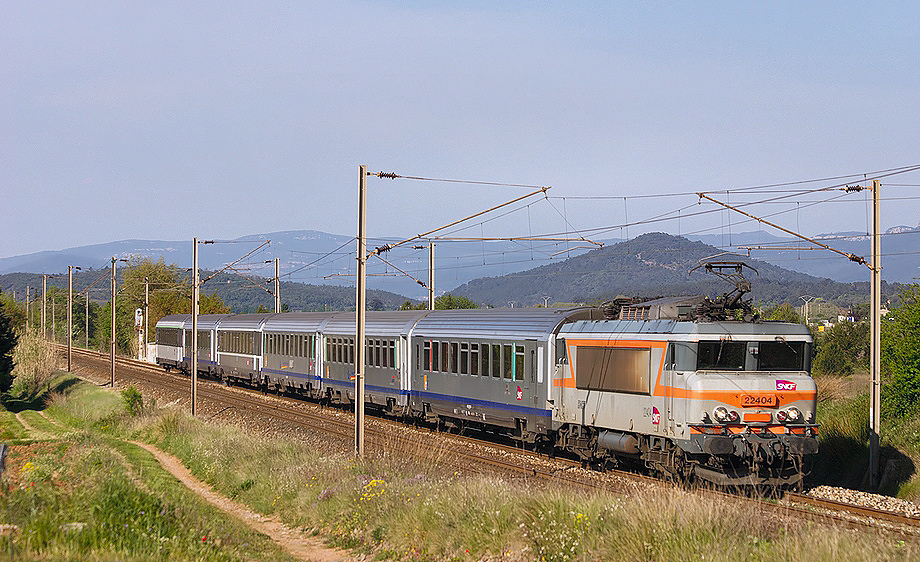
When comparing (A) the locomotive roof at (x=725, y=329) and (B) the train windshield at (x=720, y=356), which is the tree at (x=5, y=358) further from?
(B) the train windshield at (x=720, y=356)

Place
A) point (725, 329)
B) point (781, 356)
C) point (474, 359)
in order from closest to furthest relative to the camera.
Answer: point (725, 329)
point (781, 356)
point (474, 359)

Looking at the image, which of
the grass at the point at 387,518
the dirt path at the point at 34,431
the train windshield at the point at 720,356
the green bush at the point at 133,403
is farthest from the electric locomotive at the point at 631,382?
the dirt path at the point at 34,431

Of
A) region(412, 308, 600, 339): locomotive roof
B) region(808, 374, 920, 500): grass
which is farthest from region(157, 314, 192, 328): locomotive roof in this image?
region(808, 374, 920, 500): grass

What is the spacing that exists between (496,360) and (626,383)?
616cm

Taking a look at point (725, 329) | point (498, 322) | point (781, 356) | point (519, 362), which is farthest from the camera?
point (498, 322)

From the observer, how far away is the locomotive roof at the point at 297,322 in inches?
1487

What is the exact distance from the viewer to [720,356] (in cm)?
1677

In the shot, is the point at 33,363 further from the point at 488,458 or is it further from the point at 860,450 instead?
the point at 860,450

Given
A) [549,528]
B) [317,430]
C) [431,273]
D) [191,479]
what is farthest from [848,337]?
[549,528]

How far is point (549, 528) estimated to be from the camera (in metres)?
11.5

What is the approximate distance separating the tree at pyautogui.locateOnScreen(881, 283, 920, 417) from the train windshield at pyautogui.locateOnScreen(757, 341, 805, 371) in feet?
25.1

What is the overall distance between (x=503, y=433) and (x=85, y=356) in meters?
67.7

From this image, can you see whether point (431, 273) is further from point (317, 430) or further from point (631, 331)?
point (631, 331)

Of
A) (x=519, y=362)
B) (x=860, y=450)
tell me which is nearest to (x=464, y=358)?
(x=519, y=362)
